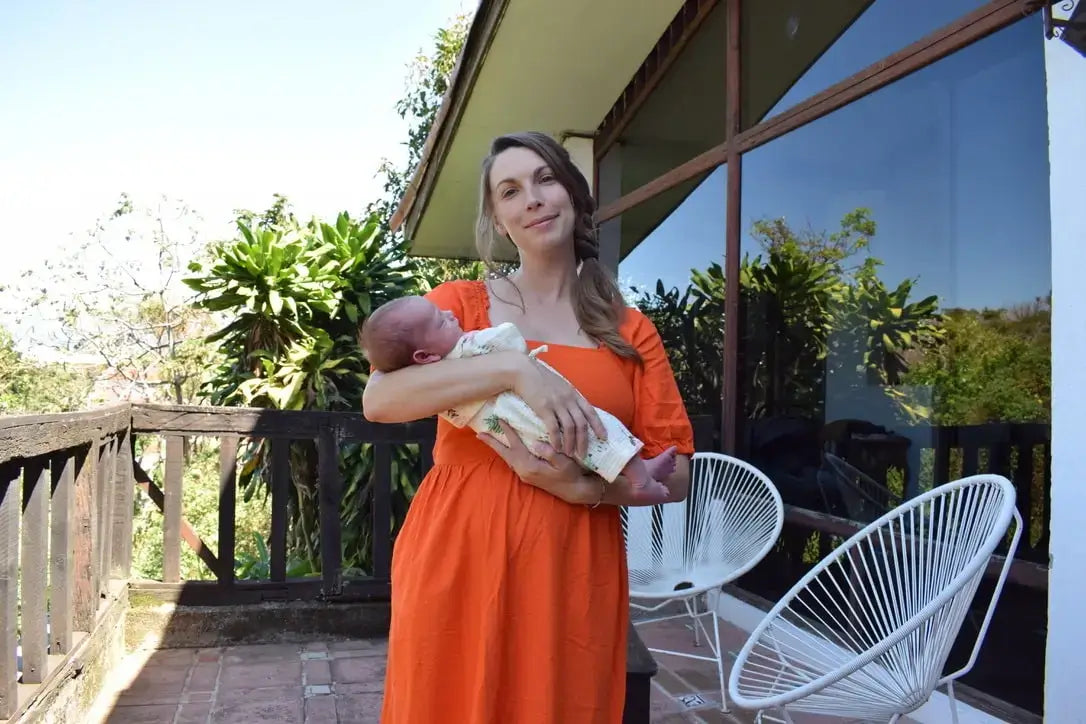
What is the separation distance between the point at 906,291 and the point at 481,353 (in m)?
1.92

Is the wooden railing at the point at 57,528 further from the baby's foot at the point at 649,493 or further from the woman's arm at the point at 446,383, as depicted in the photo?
the baby's foot at the point at 649,493

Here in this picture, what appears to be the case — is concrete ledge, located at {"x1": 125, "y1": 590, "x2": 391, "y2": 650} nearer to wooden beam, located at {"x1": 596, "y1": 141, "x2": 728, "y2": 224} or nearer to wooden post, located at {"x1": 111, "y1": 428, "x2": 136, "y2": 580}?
wooden post, located at {"x1": 111, "y1": 428, "x2": 136, "y2": 580}

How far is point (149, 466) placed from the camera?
590 inches

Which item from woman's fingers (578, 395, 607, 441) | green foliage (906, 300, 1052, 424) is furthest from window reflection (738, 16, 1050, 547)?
woman's fingers (578, 395, 607, 441)

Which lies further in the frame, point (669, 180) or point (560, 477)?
point (669, 180)

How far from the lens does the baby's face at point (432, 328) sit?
1161mm

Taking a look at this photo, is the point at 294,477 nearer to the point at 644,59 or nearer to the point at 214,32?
the point at 644,59

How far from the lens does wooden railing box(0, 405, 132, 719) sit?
1.70 metres

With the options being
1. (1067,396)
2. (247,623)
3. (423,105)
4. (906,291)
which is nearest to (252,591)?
(247,623)

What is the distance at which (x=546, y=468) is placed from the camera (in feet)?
3.60

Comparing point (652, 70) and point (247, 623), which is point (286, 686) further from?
point (652, 70)

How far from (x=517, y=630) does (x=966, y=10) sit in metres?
2.25

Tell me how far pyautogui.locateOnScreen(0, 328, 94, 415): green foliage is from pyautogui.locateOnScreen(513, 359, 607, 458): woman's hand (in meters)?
14.9

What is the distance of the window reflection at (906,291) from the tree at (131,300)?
38.0 ft
